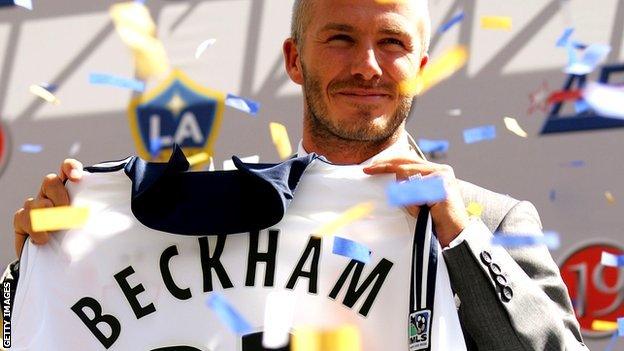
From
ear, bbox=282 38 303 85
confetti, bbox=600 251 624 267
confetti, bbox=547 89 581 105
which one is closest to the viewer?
ear, bbox=282 38 303 85

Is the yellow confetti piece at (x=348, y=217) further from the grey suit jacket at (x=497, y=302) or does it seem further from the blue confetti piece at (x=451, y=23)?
the blue confetti piece at (x=451, y=23)

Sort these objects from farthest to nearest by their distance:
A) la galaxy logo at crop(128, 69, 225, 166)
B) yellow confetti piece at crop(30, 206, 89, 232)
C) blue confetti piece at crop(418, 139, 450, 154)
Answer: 1. la galaxy logo at crop(128, 69, 225, 166)
2. blue confetti piece at crop(418, 139, 450, 154)
3. yellow confetti piece at crop(30, 206, 89, 232)

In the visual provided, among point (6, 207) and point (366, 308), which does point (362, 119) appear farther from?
point (6, 207)

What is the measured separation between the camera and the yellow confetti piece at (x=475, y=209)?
1.80 meters

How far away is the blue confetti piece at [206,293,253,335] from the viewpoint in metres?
1.50

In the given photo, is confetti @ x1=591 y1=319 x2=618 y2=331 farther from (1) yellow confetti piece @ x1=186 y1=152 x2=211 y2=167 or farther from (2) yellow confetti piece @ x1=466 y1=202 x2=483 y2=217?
(2) yellow confetti piece @ x1=466 y1=202 x2=483 y2=217

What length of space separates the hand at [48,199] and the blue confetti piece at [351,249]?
387 millimetres

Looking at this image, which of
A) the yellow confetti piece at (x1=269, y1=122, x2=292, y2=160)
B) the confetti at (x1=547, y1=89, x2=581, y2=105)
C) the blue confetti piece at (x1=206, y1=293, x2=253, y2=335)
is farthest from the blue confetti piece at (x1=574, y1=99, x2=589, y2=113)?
the blue confetti piece at (x1=206, y1=293, x2=253, y2=335)

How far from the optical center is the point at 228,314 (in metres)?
1.51

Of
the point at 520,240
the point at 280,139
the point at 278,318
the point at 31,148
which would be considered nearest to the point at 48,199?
the point at 278,318

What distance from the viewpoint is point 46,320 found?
157 cm

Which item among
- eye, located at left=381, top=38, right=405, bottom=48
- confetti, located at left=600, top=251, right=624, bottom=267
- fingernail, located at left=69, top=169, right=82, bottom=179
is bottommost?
confetti, located at left=600, top=251, right=624, bottom=267

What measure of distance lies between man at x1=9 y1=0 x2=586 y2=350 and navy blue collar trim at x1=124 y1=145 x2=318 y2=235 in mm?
108

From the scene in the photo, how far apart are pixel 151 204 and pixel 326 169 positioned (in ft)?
Answer: 0.82
